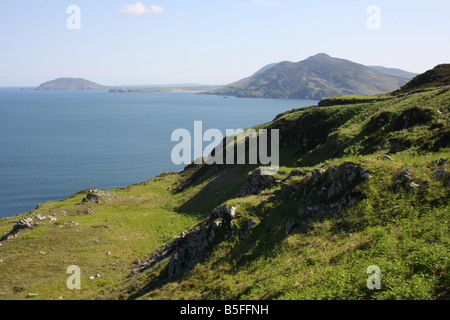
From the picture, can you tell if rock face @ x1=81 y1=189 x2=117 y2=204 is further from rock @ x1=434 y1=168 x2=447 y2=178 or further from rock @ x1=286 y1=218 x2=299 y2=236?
rock @ x1=434 y1=168 x2=447 y2=178

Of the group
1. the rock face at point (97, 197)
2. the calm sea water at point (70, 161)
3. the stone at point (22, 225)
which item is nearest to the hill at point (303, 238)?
the stone at point (22, 225)

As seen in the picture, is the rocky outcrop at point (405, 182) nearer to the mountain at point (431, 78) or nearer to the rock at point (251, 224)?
the rock at point (251, 224)

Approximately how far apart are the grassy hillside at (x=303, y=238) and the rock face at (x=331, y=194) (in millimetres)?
81

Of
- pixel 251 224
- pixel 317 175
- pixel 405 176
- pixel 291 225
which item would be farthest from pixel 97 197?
pixel 405 176

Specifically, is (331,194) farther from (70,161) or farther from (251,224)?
(70,161)

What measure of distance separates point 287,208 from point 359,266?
9.22 m

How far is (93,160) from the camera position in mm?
127688

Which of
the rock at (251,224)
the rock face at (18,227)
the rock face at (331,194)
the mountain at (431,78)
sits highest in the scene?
the mountain at (431,78)

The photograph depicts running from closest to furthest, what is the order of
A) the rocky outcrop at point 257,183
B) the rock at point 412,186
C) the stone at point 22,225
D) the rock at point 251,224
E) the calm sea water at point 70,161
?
the rock at point 412,186 → the rock at point 251,224 → the rocky outcrop at point 257,183 → the stone at point 22,225 → the calm sea water at point 70,161

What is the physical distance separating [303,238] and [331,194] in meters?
3.99

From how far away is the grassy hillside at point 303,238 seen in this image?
45.8 ft
